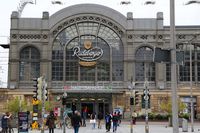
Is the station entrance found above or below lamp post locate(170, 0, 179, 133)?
below

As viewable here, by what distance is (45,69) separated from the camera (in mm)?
73438

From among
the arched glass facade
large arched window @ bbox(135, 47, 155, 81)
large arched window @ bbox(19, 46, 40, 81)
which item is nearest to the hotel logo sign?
the arched glass facade

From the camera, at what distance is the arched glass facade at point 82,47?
74.2 m

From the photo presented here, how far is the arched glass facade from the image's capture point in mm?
74188

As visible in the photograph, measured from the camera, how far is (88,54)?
74.4 meters

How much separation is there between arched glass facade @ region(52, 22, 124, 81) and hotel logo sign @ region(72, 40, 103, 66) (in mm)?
536

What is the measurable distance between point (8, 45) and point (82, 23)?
14.5 m

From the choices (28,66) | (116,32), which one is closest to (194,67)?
(116,32)

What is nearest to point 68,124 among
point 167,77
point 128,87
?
point 128,87

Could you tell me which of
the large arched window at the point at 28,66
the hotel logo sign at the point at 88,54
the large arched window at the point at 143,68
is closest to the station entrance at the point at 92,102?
the hotel logo sign at the point at 88,54

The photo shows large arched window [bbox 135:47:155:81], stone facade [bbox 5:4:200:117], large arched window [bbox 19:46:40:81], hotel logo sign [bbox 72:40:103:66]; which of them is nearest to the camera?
stone facade [bbox 5:4:200:117]

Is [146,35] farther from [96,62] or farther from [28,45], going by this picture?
[28,45]

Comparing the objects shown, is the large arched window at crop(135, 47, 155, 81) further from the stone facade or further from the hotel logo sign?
the hotel logo sign

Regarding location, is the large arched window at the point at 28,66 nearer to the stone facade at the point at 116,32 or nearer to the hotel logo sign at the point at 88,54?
the stone facade at the point at 116,32
